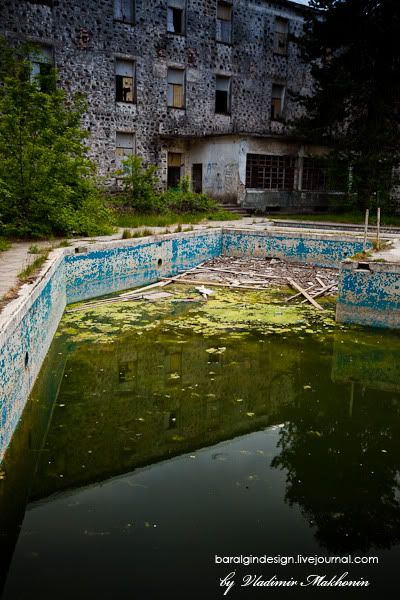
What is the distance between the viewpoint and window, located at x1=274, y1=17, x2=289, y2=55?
27.1 m

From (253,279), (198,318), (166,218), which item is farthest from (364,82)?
(198,318)

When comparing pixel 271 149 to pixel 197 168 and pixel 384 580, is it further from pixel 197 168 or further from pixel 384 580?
pixel 384 580

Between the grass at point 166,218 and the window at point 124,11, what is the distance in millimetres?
8566

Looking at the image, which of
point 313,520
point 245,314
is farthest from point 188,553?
point 245,314

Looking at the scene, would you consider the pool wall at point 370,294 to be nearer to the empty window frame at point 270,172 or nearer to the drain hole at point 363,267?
the drain hole at point 363,267

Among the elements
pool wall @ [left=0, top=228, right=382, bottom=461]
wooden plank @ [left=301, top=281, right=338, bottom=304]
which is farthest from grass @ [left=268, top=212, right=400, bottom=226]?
wooden plank @ [left=301, top=281, right=338, bottom=304]

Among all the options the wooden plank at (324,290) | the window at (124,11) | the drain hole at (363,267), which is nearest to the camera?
the drain hole at (363,267)

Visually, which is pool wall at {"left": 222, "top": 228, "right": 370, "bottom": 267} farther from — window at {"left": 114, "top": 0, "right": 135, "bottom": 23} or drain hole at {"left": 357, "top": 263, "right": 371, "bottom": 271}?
window at {"left": 114, "top": 0, "right": 135, "bottom": 23}

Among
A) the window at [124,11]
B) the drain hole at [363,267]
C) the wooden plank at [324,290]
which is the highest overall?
the window at [124,11]

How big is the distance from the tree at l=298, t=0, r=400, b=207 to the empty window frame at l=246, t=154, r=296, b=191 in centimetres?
240

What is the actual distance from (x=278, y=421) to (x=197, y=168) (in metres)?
20.7

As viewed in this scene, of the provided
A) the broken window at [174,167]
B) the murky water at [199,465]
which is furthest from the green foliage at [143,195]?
the murky water at [199,465]

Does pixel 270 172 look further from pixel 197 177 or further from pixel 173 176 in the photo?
pixel 173 176

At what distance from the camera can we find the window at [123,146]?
2344 centimetres
